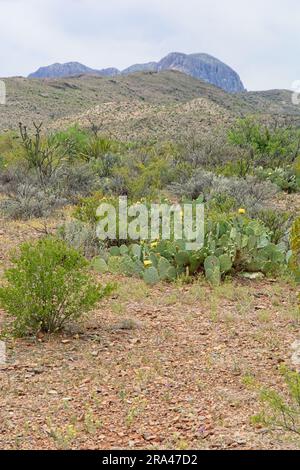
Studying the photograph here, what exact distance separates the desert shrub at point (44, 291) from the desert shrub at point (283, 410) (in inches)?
78.7

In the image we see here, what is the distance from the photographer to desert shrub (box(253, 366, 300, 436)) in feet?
9.91

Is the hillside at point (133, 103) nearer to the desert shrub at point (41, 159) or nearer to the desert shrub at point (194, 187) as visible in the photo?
the desert shrub at point (41, 159)

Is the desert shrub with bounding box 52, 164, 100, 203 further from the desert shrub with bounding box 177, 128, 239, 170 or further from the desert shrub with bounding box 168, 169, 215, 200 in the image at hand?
the desert shrub with bounding box 177, 128, 239, 170

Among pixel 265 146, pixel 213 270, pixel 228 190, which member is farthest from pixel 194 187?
pixel 213 270

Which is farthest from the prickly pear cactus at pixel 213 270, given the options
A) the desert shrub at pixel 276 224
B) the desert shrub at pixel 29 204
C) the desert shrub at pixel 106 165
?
the desert shrub at pixel 106 165

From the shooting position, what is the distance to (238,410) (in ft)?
12.0

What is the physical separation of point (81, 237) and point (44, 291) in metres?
2.97

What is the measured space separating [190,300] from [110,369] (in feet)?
6.03

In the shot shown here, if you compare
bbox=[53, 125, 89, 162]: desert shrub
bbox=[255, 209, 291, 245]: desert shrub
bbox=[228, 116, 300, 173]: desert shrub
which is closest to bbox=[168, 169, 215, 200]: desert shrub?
bbox=[228, 116, 300, 173]: desert shrub

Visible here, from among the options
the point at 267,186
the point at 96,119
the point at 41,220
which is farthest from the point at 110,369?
the point at 96,119

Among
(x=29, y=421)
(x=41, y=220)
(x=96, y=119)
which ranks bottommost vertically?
(x=29, y=421)

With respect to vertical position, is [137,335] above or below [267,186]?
below

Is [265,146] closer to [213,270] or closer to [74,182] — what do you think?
[74,182]
